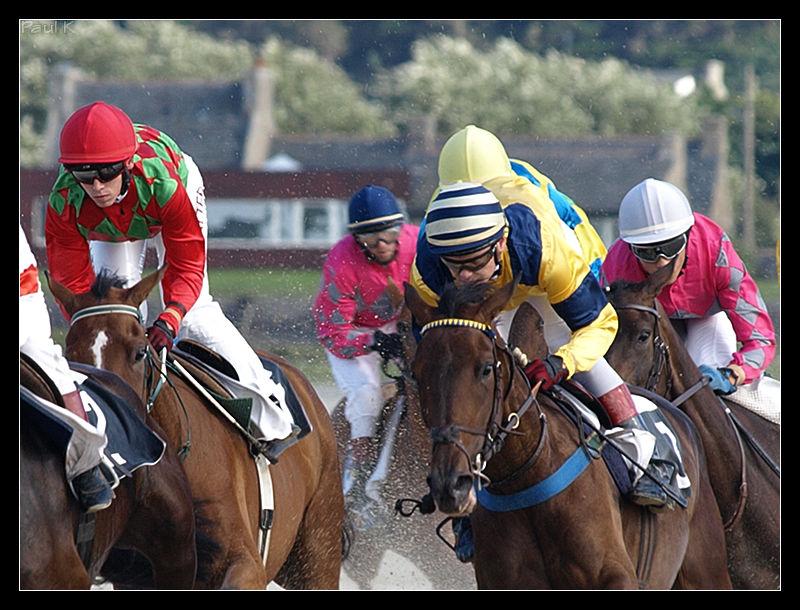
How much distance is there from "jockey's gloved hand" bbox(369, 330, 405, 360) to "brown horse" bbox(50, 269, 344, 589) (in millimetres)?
375

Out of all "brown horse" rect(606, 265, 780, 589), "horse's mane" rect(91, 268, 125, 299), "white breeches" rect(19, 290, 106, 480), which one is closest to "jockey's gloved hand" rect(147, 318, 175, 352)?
"horse's mane" rect(91, 268, 125, 299)

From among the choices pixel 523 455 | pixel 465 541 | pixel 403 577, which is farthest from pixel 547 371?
pixel 403 577

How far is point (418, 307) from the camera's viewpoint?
4348 mm

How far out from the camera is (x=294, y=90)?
5438 centimetres

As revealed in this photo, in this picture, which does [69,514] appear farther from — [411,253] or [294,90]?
[294,90]

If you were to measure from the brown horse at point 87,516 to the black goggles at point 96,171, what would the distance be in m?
0.88

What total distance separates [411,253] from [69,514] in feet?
11.5

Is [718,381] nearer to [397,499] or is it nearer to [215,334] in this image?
[397,499]

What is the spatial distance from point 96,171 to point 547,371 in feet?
6.11

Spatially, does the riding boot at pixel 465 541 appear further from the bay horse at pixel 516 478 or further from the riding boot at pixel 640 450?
the riding boot at pixel 640 450

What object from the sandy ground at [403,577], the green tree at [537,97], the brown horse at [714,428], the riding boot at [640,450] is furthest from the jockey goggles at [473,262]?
the green tree at [537,97]

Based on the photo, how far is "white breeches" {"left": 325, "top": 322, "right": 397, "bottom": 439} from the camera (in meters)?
7.04

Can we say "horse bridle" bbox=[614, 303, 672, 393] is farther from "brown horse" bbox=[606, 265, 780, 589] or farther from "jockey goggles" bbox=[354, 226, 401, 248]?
"jockey goggles" bbox=[354, 226, 401, 248]
